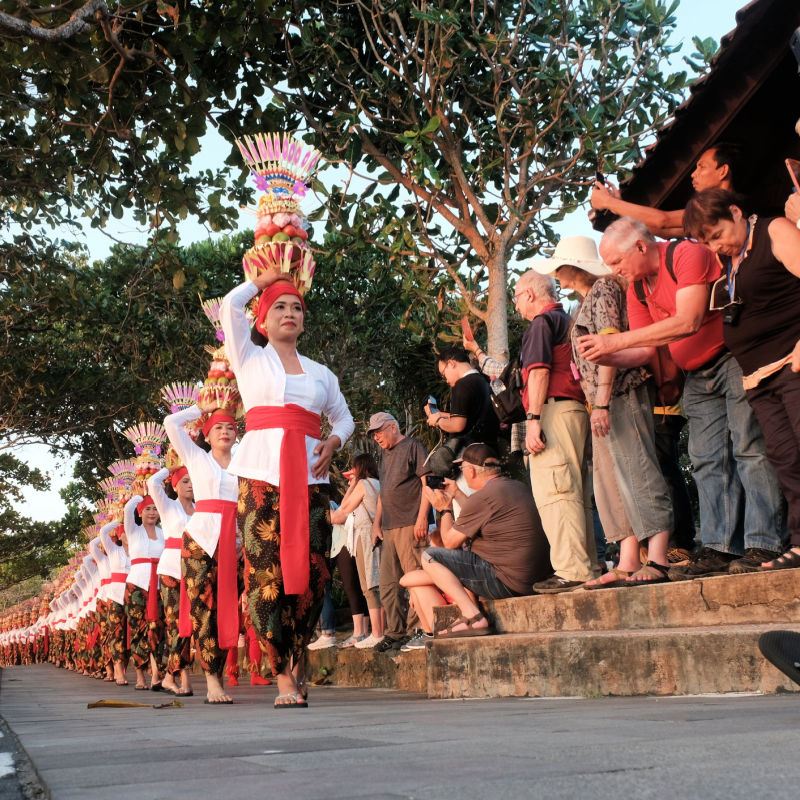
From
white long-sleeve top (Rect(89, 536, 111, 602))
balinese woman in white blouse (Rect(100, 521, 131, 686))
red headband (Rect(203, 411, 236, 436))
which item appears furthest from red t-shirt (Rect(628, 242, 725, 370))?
white long-sleeve top (Rect(89, 536, 111, 602))

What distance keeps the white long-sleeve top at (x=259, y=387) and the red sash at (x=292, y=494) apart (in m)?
0.04

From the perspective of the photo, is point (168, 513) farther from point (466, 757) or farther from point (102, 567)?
point (466, 757)

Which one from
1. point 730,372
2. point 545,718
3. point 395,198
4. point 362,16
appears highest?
point 362,16

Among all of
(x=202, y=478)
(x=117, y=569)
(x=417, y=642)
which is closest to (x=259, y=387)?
(x=202, y=478)

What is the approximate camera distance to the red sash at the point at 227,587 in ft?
20.0

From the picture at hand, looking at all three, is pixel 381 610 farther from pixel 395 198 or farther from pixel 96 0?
pixel 96 0

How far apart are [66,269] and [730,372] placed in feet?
27.7

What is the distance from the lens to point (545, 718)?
300cm

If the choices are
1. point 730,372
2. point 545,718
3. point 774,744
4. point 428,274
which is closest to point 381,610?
point 428,274

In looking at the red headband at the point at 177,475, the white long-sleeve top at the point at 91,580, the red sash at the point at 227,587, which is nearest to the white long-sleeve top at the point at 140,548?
the red headband at the point at 177,475

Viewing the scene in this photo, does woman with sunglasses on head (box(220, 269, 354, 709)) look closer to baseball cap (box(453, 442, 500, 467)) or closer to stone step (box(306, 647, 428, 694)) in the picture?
stone step (box(306, 647, 428, 694))

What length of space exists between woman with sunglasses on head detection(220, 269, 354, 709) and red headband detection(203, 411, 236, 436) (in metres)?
1.59

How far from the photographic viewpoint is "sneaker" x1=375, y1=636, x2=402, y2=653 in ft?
27.3

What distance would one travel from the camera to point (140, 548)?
35.2 ft
